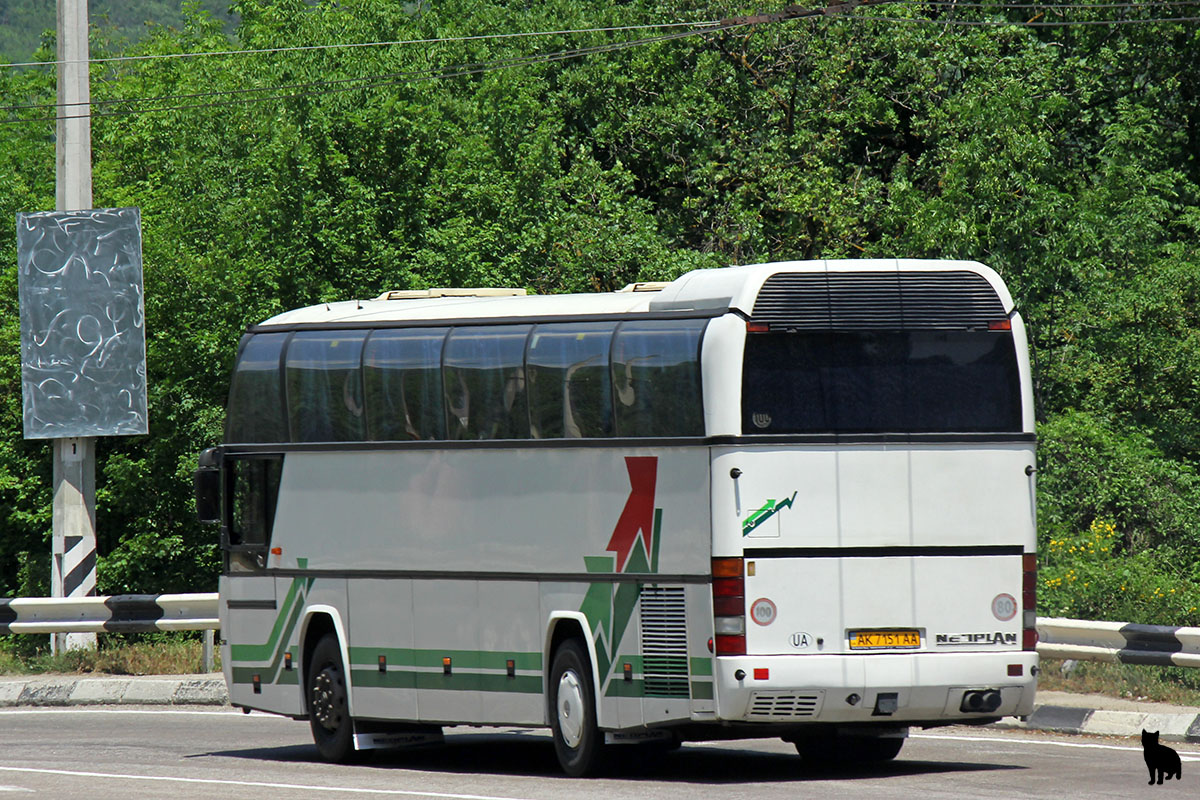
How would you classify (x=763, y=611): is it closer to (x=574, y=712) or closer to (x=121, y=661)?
(x=574, y=712)

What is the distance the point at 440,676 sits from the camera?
15234 mm

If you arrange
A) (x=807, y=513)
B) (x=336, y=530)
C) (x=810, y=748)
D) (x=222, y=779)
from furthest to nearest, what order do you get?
1. (x=336, y=530)
2. (x=810, y=748)
3. (x=222, y=779)
4. (x=807, y=513)

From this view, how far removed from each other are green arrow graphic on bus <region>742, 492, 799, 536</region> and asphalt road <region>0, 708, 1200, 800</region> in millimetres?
1605

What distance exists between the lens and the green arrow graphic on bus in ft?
41.9

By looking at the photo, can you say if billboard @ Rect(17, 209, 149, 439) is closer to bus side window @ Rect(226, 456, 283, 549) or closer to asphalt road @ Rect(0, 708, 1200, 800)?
asphalt road @ Rect(0, 708, 1200, 800)

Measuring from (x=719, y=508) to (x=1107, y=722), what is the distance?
5.15 metres

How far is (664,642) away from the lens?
13.2m

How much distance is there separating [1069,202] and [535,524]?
20.0 metres

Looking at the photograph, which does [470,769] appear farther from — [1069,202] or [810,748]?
[1069,202]

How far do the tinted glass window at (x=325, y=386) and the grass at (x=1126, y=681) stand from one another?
22.4 feet

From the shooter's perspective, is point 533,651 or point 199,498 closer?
point 533,651

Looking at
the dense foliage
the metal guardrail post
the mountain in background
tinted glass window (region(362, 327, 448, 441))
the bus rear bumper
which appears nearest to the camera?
the bus rear bumper

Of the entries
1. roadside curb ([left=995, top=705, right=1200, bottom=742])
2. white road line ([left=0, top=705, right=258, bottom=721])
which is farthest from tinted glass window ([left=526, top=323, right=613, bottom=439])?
white road line ([left=0, top=705, right=258, bottom=721])

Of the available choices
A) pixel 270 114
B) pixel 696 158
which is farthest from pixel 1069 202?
pixel 270 114
